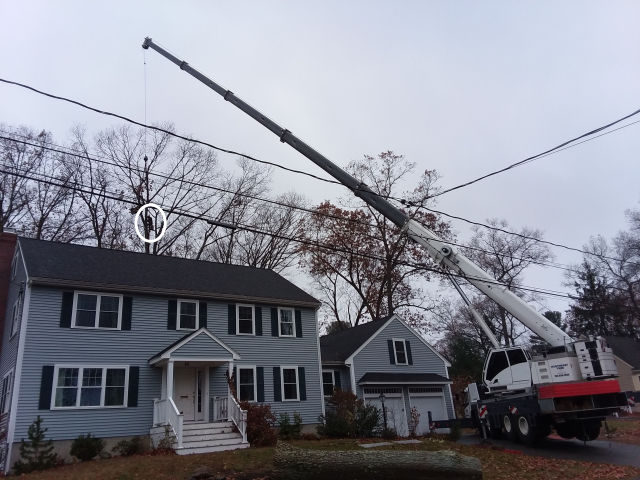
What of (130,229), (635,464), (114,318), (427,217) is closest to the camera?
(635,464)

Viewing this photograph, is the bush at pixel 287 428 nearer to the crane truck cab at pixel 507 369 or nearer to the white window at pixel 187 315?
the white window at pixel 187 315

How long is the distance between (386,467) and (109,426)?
11.1 metres

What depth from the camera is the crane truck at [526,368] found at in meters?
14.2

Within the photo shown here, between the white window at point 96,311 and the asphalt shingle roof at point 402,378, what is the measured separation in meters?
11.5

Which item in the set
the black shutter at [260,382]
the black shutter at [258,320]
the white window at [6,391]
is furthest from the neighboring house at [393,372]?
the white window at [6,391]

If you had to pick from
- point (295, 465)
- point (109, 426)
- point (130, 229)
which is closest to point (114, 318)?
Result: point (109, 426)

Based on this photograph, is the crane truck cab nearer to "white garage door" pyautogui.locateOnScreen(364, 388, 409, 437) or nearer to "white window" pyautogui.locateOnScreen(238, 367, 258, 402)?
"white garage door" pyautogui.locateOnScreen(364, 388, 409, 437)

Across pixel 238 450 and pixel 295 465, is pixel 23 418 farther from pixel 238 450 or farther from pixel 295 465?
pixel 295 465

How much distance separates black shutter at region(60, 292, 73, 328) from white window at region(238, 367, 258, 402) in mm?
6587

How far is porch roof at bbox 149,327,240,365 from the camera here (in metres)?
17.0

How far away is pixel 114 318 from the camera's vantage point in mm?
17703

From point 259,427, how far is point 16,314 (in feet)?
31.4

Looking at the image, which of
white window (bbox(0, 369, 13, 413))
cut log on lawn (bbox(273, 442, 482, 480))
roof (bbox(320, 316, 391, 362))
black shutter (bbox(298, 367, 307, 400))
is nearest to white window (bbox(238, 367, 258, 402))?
black shutter (bbox(298, 367, 307, 400))

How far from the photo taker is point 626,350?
1818 inches
